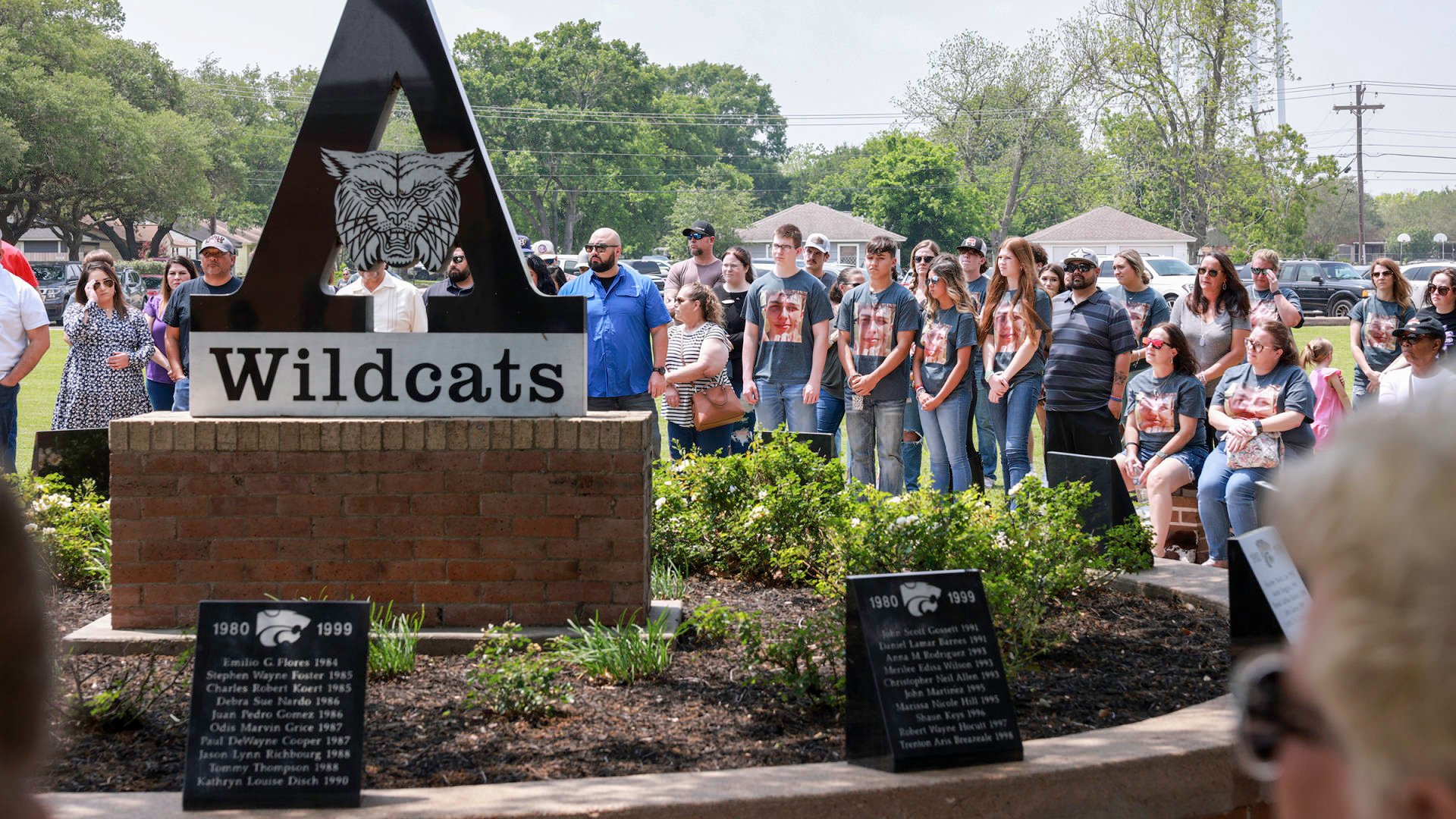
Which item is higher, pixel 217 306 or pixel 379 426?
pixel 217 306

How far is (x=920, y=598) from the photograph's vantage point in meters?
4.09

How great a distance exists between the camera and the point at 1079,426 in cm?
881

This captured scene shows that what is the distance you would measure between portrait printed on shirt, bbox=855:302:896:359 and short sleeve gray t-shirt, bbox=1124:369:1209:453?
173 cm

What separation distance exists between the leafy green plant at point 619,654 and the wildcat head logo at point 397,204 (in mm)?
1765

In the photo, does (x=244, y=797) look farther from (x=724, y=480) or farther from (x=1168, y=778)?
(x=724, y=480)

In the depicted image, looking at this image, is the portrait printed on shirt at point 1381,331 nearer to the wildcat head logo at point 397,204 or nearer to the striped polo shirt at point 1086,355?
the striped polo shirt at point 1086,355

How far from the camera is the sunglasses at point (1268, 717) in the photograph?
1.06m

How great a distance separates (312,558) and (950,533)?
104 inches

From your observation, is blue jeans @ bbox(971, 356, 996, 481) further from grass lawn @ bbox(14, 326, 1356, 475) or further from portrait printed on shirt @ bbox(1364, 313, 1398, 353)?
portrait printed on shirt @ bbox(1364, 313, 1398, 353)

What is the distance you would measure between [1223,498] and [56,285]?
41.4m

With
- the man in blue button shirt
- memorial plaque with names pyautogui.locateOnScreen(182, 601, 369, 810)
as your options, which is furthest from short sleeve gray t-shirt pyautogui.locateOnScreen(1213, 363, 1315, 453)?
memorial plaque with names pyautogui.locateOnScreen(182, 601, 369, 810)

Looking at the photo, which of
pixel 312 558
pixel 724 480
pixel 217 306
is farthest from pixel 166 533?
pixel 724 480

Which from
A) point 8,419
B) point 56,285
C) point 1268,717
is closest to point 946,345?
point 8,419

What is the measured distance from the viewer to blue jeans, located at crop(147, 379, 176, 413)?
417 inches
